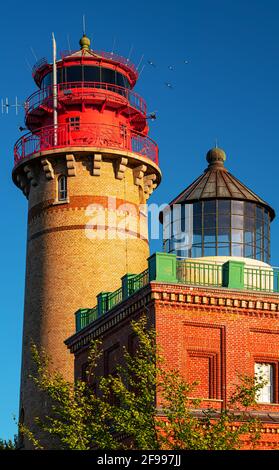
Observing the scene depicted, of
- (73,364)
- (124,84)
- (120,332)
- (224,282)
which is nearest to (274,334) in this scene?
(224,282)

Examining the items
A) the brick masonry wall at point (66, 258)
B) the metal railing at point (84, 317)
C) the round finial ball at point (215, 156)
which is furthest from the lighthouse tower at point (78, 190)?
the round finial ball at point (215, 156)

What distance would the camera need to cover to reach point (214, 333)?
46938 mm

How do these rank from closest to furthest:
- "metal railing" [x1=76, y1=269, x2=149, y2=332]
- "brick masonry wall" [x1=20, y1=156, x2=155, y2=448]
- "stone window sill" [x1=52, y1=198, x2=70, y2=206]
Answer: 1. "metal railing" [x1=76, y1=269, x2=149, y2=332]
2. "brick masonry wall" [x1=20, y1=156, x2=155, y2=448]
3. "stone window sill" [x1=52, y1=198, x2=70, y2=206]

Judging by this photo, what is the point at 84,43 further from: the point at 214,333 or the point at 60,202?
the point at 214,333

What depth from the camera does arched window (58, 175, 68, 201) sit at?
6231cm

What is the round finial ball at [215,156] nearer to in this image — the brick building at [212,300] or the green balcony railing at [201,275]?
the brick building at [212,300]

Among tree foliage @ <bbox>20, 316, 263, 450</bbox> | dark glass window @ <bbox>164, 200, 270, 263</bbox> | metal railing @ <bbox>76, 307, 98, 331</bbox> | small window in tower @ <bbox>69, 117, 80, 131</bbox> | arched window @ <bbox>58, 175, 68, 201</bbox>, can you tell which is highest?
small window in tower @ <bbox>69, 117, 80, 131</bbox>

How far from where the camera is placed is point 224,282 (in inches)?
1879

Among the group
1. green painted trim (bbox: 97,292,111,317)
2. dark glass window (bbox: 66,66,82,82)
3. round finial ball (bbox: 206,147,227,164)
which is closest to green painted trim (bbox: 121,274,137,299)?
green painted trim (bbox: 97,292,111,317)

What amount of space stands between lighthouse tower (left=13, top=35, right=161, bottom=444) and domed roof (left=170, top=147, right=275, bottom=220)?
1006cm

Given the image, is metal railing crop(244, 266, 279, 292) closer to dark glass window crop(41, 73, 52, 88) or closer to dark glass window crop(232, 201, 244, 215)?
dark glass window crop(232, 201, 244, 215)

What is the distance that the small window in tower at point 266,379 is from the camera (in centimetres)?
4734

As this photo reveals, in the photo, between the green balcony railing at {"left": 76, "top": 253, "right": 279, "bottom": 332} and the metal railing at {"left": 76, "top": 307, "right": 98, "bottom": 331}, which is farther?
the metal railing at {"left": 76, "top": 307, "right": 98, "bottom": 331}
